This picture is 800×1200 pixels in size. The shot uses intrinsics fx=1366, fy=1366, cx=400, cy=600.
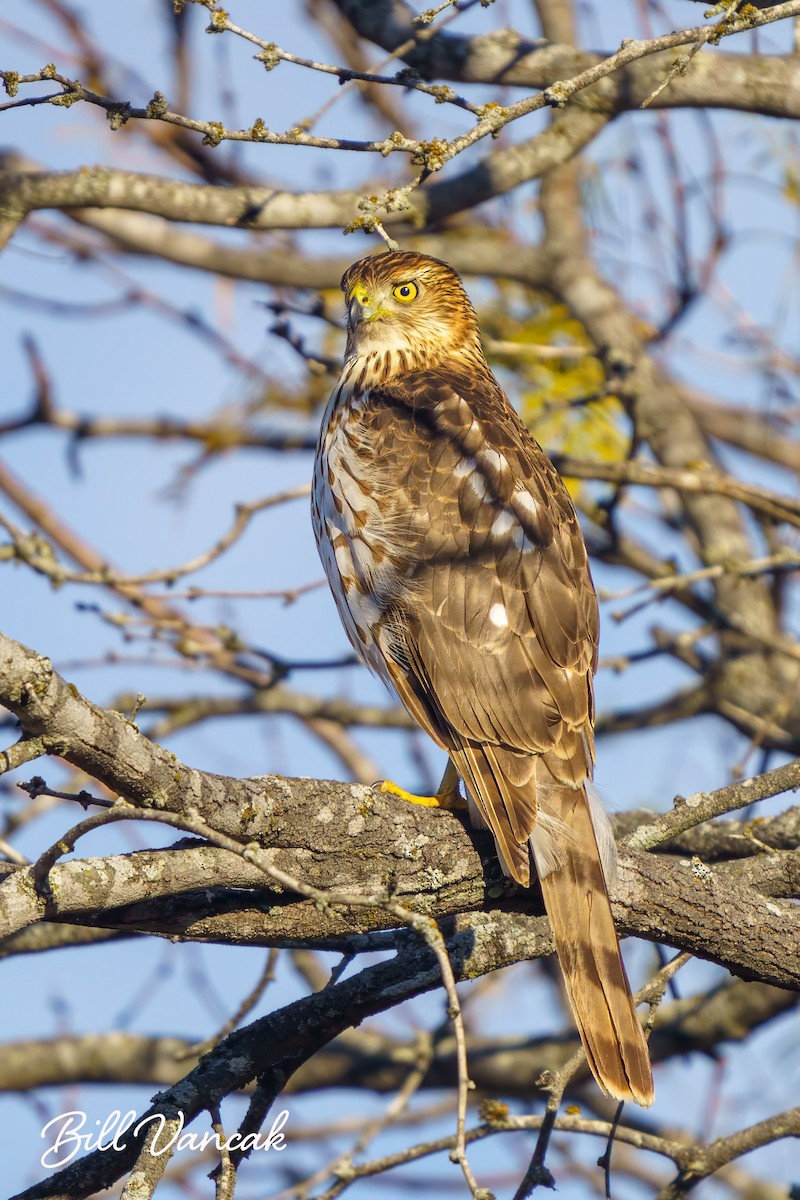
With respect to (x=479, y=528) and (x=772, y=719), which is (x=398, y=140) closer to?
(x=479, y=528)

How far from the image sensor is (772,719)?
189 inches

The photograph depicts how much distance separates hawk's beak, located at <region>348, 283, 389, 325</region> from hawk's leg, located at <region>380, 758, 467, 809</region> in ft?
5.60

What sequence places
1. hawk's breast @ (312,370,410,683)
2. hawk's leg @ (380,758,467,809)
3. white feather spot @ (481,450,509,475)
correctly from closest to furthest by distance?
hawk's leg @ (380,758,467,809) → hawk's breast @ (312,370,410,683) → white feather spot @ (481,450,509,475)

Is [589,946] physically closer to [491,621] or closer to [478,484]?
[491,621]

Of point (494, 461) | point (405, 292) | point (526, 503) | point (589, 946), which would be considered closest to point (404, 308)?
point (405, 292)

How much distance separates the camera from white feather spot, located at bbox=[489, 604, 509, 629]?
151 inches

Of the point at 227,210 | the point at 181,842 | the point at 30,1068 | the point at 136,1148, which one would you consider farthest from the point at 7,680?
the point at 30,1068

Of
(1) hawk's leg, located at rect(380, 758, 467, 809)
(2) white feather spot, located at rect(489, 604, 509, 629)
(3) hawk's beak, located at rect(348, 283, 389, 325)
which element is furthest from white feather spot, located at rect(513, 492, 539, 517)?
(3) hawk's beak, located at rect(348, 283, 389, 325)

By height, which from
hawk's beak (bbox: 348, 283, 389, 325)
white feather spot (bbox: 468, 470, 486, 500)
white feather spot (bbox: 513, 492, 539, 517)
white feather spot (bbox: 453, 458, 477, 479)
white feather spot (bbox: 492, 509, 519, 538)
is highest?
hawk's beak (bbox: 348, 283, 389, 325)

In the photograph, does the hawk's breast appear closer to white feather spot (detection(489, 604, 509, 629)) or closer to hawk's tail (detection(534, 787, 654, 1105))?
white feather spot (detection(489, 604, 509, 629))

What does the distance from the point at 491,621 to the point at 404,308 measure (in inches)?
63.3

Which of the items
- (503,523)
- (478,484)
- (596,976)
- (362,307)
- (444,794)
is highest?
(362,307)

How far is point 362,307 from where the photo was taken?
4.89 metres

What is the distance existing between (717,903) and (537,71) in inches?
110
